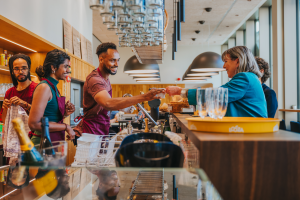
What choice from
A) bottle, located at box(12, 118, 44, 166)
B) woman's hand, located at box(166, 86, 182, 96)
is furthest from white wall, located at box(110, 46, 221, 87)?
bottle, located at box(12, 118, 44, 166)

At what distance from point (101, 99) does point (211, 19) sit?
6.85 m

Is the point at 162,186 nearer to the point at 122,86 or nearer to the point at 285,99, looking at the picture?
the point at 285,99

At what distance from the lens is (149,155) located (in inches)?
33.8

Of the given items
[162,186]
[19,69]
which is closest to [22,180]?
[162,186]

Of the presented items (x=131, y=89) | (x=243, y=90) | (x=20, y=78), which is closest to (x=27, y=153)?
(x=243, y=90)

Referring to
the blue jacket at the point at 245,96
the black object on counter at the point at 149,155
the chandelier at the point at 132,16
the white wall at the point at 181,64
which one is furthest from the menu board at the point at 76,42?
the white wall at the point at 181,64

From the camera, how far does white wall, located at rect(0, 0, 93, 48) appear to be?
308cm

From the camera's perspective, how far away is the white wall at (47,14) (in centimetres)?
308

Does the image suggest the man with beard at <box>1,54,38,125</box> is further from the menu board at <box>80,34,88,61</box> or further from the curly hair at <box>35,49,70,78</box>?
the menu board at <box>80,34,88,61</box>

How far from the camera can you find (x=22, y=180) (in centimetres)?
88

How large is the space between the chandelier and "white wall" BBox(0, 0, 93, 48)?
2.01m

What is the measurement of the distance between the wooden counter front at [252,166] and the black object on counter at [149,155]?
0.34 feet

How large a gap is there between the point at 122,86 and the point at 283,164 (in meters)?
10.4

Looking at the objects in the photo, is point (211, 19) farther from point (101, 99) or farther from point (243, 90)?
point (101, 99)
